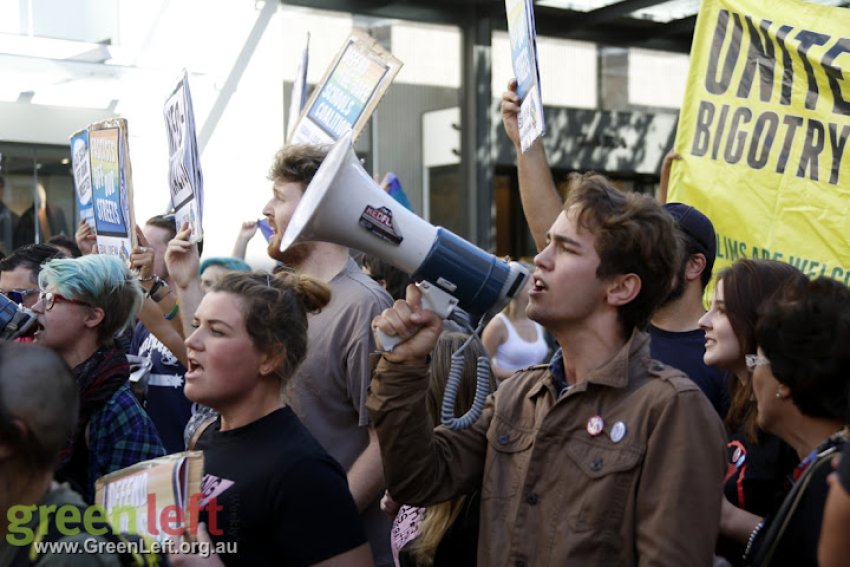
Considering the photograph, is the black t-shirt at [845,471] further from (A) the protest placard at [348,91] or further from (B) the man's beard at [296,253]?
(A) the protest placard at [348,91]

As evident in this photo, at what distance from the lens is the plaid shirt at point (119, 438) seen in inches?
136

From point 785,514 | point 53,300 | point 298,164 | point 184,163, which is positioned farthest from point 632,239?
point 184,163

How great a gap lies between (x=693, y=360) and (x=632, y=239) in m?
1.12

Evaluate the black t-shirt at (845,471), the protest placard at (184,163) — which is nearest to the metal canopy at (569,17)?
the protest placard at (184,163)

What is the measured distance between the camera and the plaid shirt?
3.46 meters

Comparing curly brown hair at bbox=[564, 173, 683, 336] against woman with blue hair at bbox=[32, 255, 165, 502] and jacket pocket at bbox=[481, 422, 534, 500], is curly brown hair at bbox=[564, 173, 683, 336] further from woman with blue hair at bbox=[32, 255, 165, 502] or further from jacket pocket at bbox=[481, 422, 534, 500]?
woman with blue hair at bbox=[32, 255, 165, 502]

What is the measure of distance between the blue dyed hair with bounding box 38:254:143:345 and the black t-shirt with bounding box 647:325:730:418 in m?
1.83

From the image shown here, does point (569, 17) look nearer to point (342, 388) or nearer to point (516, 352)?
point (516, 352)

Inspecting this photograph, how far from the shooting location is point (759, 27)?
191 inches

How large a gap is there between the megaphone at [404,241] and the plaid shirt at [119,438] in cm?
101

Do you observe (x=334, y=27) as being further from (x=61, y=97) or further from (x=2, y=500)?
(x=2, y=500)

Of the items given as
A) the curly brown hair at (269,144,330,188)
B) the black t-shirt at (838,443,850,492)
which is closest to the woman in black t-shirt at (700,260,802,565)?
the black t-shirt at (838,443,850,492)

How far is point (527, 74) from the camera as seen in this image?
3920mm

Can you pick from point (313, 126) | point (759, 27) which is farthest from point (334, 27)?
point (759, 27)
